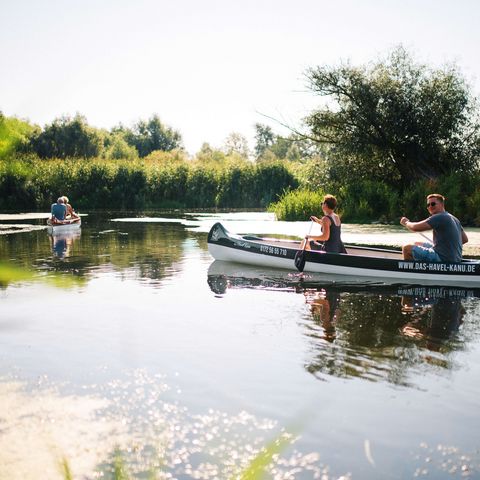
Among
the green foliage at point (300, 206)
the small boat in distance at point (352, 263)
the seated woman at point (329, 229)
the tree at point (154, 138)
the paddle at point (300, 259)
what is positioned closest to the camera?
the small boat in distance at point (352, 263)

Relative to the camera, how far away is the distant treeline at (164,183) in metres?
47.1

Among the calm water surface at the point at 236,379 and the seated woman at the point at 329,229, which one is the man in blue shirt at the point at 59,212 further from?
the seated woman at the point at 329,229

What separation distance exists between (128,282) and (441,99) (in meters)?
23.3

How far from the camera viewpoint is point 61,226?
25.0 m

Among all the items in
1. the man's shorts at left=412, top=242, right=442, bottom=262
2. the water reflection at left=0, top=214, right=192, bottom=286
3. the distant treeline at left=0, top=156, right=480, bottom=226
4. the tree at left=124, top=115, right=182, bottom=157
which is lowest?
the water reflection at left=0, top=214, right=192, bottom=286

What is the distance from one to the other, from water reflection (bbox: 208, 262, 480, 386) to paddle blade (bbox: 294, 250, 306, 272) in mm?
334

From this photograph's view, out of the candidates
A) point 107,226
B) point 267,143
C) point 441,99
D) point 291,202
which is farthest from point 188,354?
point 267,143

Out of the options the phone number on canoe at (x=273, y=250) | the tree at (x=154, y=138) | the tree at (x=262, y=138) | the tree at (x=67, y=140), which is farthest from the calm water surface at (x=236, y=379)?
the tree at (x=262, y=138)

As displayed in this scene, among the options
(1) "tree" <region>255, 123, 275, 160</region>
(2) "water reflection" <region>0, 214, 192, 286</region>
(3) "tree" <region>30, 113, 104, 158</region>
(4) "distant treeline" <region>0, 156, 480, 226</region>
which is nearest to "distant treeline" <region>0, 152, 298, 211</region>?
(4) "distant treeline" <region>0, 156, 480, 226</region>

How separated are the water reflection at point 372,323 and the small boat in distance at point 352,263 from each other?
0.96 feet

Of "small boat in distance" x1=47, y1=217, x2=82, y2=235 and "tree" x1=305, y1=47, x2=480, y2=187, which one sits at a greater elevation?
"tree" x1=305, y1=47, x2=480, y2=187

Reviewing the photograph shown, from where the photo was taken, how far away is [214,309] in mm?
9789

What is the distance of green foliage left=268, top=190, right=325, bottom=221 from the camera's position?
1217 inches

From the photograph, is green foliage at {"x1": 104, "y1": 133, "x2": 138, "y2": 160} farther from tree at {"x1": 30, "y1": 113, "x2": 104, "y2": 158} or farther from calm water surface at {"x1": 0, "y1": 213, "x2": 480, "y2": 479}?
calm water surface at {"x1": 0, "y1": 213, "x2": 480, "y2": 479}
